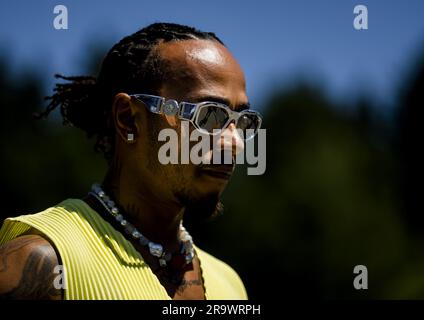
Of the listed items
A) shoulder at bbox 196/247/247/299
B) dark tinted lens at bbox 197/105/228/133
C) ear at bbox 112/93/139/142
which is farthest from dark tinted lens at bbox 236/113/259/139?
shoulder at bbox 196/247/247/299

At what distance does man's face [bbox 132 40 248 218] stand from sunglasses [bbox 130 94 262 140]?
39mm

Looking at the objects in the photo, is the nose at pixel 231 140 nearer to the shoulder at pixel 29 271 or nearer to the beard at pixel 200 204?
the beard at pixel 200 204

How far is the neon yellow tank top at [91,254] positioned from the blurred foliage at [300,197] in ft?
60.3

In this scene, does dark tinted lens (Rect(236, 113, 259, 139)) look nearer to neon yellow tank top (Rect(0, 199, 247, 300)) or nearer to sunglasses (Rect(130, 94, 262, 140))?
sunglasses (Rect(130, 94, 262, 140))

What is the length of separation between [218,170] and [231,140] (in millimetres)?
195

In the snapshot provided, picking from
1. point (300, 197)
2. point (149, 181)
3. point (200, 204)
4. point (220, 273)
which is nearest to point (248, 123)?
point (200, 204)

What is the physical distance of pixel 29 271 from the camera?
3598 millimetres

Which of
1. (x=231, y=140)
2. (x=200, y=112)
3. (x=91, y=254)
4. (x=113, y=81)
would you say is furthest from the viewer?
(x=113, y=81)

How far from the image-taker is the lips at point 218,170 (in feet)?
13.6

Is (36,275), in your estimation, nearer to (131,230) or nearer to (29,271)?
(29,271)

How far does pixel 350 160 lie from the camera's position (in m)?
30.2

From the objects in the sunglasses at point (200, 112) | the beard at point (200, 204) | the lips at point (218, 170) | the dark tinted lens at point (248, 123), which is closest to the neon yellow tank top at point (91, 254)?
the beard at point (200, 204)

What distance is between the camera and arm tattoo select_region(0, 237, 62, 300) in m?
3.55
